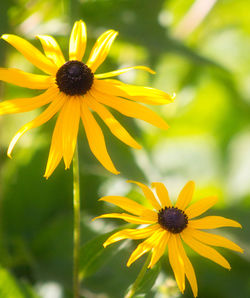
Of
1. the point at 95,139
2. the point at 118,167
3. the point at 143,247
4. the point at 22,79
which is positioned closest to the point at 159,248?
the point at 143,247

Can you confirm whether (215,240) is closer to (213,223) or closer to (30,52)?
(213,223)

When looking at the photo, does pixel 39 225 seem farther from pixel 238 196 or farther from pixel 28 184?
pixel 238 196

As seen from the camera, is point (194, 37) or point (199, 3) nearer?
point (199, 3)

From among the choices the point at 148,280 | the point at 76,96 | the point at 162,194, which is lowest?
the point at 148,280

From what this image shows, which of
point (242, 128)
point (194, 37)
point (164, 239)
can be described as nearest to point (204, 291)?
point (164, 239)

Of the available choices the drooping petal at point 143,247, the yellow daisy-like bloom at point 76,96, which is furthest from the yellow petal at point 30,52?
the drooping petal at point 143,247

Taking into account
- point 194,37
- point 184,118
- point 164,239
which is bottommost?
point 164,239
